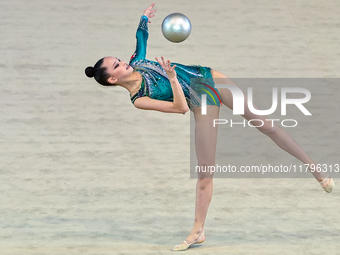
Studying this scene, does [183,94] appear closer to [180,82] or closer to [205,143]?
[180,82]

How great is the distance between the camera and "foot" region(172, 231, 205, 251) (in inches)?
192

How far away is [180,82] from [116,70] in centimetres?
52

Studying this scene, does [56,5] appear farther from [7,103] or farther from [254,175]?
[254,175]

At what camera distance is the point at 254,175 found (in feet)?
21.7

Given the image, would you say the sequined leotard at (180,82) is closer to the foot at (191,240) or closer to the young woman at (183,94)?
the young woman at (183,94)

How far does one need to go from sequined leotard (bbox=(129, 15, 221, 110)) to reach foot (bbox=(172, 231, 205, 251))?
43.5 inches

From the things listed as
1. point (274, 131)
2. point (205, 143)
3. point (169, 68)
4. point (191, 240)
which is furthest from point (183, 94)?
point (191, 240)

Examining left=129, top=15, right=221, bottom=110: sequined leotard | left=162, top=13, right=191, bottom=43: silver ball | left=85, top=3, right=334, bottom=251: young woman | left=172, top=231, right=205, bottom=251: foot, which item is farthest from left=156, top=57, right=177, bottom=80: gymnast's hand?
left=172, top=231, right=205, bottom=251: foot

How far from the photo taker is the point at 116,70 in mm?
4480

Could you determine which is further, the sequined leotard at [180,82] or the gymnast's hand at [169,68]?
the sequined leotard at [180,82]

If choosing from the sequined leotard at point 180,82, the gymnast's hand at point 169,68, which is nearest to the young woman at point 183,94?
the sequined leotard at point 180,82

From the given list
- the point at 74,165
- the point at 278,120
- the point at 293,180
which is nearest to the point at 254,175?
the point at 293,180

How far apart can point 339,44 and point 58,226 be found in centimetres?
575

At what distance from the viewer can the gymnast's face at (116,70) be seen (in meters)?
4.48
